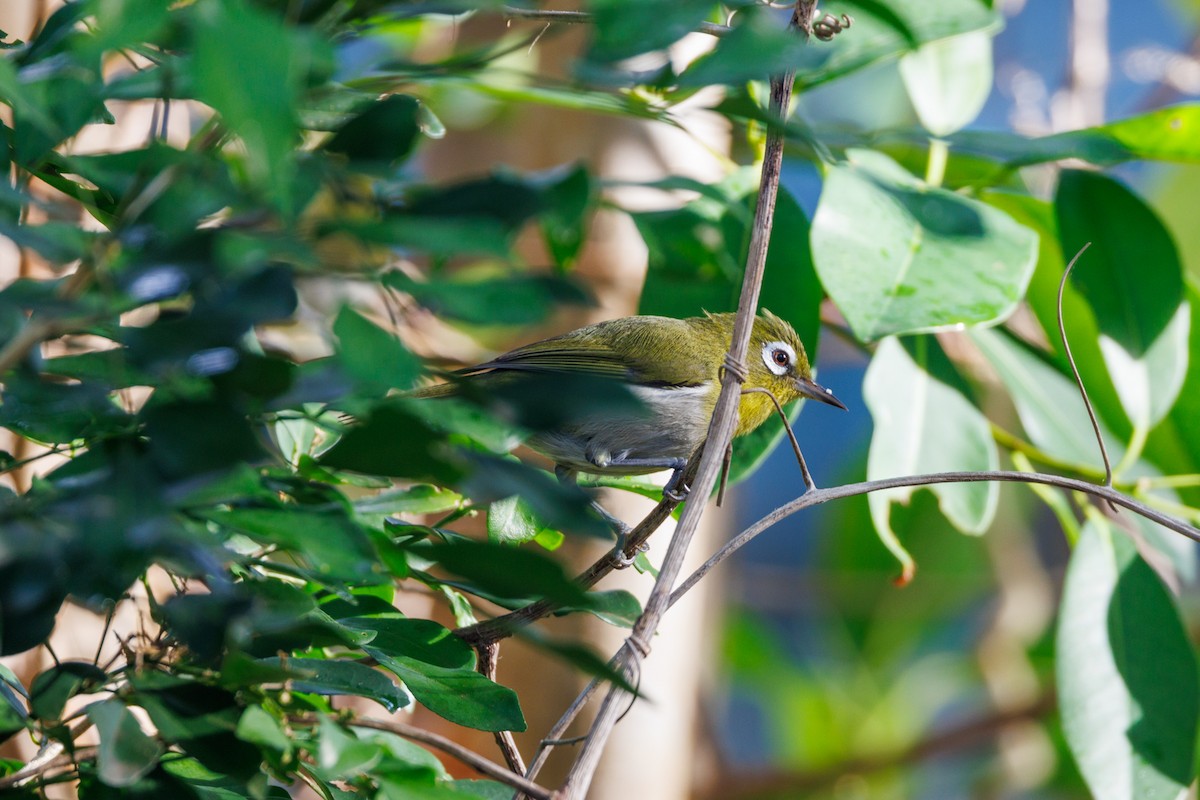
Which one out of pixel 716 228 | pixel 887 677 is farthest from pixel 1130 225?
pixel 887 677

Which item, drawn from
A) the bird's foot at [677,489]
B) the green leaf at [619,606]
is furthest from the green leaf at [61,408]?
the bird's foot at [677,489]

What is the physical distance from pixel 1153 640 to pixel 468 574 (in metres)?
1.21

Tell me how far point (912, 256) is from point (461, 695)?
734mm

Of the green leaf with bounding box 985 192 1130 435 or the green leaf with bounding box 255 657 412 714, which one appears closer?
the green leaf with bounding box 255 657 412 714

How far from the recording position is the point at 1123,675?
1.37m

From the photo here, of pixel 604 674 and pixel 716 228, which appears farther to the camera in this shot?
pixel 716 228

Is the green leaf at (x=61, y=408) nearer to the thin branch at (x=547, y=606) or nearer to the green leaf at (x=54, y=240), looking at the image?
the green leaf at (x=54, y=240)

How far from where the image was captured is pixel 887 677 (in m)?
3.40

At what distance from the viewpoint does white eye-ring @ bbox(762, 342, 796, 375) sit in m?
1.61

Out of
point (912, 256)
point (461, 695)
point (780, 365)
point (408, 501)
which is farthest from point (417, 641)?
point (780, 365)

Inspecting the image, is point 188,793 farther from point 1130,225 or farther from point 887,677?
point 887,677

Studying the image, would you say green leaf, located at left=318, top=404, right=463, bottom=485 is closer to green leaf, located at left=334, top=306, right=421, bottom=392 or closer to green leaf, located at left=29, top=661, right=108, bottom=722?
green leaf, located at left=334, top=306, right=421, bottom=392

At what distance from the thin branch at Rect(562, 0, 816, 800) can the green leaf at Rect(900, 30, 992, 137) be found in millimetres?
850

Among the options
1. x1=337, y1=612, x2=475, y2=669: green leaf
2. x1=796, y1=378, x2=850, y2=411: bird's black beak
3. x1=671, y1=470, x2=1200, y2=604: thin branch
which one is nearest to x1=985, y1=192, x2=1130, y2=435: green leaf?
x1=796, y1=378, x2=850, y2=411: bird's black beak
